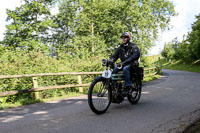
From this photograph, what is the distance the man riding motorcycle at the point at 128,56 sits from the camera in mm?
6102

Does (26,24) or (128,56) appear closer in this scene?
(128,56)

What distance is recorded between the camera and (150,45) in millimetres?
25484

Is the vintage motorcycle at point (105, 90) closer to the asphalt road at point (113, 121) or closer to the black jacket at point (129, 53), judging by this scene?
the asphalt road at point (113, 121)

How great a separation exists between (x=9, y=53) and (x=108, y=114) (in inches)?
317

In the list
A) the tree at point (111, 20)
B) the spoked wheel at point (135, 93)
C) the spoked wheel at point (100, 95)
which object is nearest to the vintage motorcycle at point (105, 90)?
the spoked wheel at point (100, 95)

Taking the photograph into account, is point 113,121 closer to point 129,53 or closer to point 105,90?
point 105,90

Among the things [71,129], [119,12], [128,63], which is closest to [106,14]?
[119,12]

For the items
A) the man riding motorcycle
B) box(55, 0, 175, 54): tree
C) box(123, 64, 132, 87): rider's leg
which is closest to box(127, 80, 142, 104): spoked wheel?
the man riding motorcycle

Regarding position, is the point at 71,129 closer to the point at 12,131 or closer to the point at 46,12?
the point at 12,131

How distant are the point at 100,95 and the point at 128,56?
1.63 m

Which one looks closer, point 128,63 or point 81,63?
point 128,63

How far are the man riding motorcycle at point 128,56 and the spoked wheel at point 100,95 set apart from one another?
65 cm

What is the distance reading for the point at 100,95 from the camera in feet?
18.2

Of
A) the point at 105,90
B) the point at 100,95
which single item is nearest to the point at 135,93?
the point at 105,90
